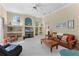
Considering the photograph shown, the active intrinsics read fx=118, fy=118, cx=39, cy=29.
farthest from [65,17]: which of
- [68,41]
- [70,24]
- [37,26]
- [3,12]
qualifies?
[3,12]

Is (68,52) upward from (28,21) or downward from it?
downward

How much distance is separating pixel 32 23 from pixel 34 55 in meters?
0.81

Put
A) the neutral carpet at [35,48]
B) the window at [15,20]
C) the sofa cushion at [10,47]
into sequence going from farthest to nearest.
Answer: the window at [15,20] < the neutral carpet at [35,48] < the sofa cushion at [10,47]

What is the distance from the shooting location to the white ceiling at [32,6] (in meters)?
2.85

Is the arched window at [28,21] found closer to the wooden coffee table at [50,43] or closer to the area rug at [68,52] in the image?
the wooden coffee table at [50,43]

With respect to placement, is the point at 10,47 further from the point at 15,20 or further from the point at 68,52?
the point at 68,52

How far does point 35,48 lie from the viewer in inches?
117

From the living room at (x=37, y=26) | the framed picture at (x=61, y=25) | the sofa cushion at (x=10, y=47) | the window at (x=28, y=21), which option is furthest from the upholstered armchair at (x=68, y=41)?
the sofa cushion at (x=10, y=47)

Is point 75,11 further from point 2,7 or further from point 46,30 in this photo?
point 2,7

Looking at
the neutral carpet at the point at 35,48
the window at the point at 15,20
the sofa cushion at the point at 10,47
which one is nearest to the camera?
the sofa cushion at the point at 10,47

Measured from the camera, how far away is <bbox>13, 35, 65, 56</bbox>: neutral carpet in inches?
113

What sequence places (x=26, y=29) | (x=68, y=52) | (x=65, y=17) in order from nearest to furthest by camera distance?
(x=68, y=52) < (x=65, y=17) < (x=26, y=29)

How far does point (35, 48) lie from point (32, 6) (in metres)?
1.05

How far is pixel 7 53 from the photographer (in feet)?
8.99
